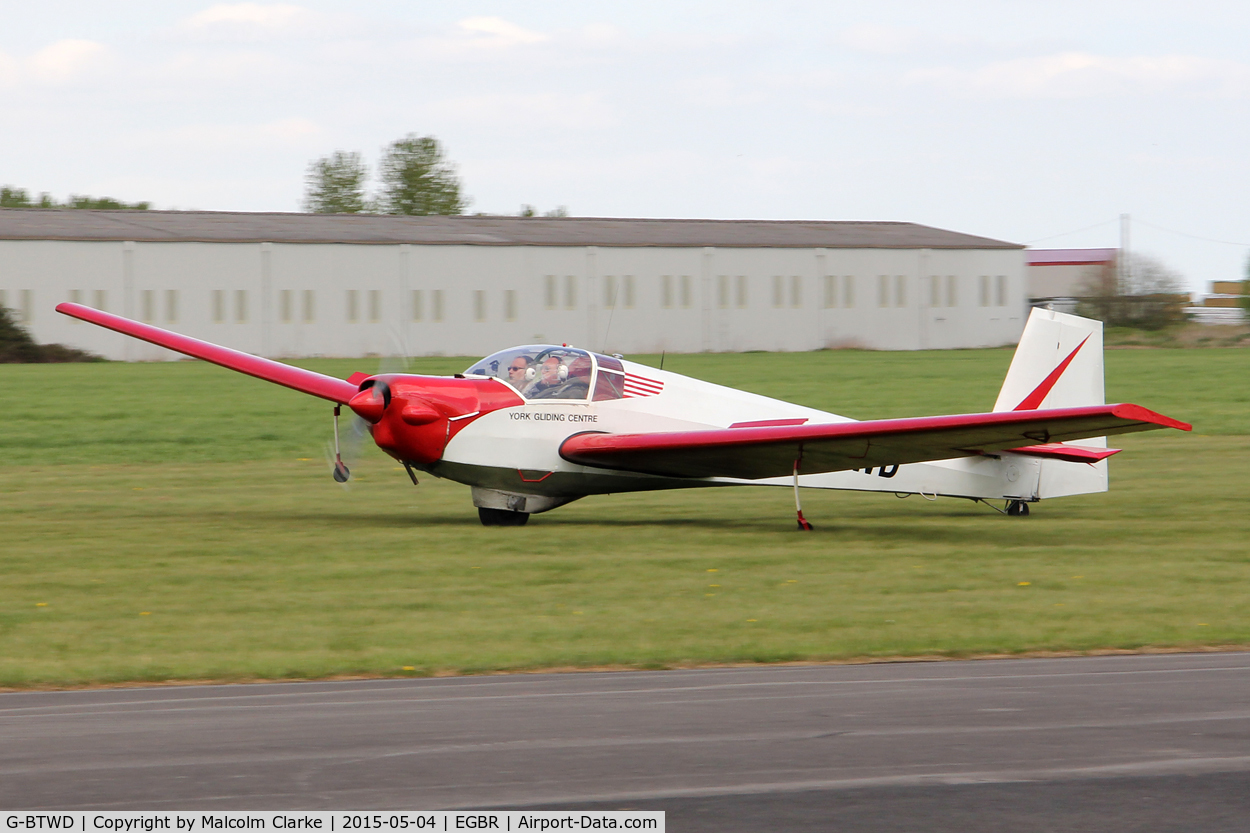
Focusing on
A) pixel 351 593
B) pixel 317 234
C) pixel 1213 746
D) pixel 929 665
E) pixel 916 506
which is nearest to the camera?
pixel 1213 746

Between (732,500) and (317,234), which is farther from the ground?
(317,234)

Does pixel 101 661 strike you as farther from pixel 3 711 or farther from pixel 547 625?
pixel 547 625

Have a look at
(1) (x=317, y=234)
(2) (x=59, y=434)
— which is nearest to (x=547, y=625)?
(2) (x=59, y=434)

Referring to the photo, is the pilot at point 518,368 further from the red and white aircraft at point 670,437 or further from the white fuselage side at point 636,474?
the white fuselage side at point 636,474

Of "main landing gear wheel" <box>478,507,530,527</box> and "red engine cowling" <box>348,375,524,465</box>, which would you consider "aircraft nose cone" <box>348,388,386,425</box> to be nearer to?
"red engine cowling" <box>348,375,524,465</box>

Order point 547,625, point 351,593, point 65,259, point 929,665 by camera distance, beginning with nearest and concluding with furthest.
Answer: point 929,665 < point 547,625 < point 351,593 < point 65,259

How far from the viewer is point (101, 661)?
8.98 meters

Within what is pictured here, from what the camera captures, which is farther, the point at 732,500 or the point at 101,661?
the point at 732,500

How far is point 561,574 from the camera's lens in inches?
492

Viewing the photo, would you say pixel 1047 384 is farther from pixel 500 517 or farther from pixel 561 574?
pixel 561 574

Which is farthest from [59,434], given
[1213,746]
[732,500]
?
[1213,746]

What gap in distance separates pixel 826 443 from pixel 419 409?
14.1ft

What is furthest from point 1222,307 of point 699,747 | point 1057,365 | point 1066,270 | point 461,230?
point 699,747

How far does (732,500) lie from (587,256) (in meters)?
45.9
